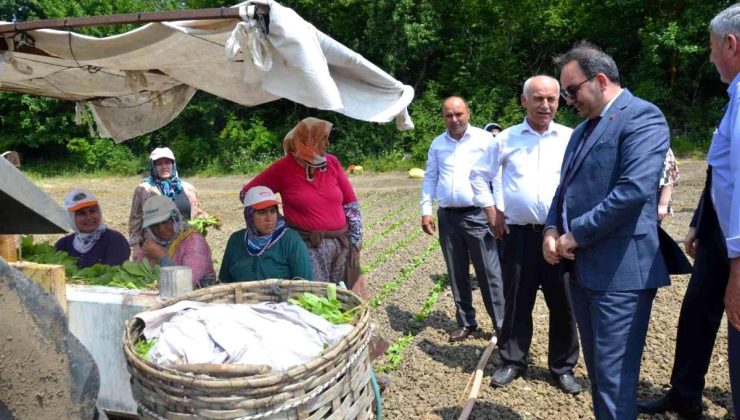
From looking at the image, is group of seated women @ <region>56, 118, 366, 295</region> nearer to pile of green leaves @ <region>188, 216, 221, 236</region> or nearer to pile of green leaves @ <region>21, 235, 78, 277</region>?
pile of green leaves @ <region>188, 216, 221, 236</region>

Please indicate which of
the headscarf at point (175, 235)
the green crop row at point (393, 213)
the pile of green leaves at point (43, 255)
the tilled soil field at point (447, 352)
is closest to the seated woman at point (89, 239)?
the pile of green leaves at point (43, 255)

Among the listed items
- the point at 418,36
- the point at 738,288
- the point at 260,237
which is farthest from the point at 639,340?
the point at 418,36

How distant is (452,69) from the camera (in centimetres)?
2195

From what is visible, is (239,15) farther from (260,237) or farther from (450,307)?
(450,307)

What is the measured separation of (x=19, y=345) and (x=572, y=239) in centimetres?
225

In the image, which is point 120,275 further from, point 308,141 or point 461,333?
point 461,333

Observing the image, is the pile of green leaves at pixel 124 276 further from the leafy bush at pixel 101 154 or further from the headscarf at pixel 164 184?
the leafy bush at pixel 101 154

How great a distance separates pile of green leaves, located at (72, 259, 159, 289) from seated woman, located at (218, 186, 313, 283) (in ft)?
1.65

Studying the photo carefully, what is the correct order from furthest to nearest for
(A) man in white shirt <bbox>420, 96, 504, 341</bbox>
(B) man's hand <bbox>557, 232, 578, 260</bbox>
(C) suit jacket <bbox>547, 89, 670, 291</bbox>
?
(A) man in white shirt <bbox>420, 96, 504, 341</bbox> < (B) man's hand <bbox>557, 232, 578, 260</bbox> < (C) suit jacket <bbox>547, 89, 670, 291</bbox>

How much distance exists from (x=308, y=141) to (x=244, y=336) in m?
2.56

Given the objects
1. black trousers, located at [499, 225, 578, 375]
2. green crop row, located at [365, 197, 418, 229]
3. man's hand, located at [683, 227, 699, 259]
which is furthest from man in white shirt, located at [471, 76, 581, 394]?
green crop row, located at [365, 197, 418, 229]

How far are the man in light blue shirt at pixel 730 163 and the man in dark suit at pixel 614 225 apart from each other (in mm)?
271

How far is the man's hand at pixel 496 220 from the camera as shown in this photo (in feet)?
14.1

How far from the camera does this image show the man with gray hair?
90.0 inches
